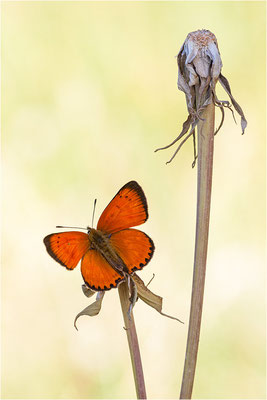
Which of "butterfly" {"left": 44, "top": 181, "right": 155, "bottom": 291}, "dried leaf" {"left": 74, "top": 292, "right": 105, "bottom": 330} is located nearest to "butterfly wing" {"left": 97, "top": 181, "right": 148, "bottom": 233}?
"butterfly" {"left": 44, "top": 181, "right": 155, "bottom": 291}

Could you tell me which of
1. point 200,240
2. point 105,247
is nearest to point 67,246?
point 105,247

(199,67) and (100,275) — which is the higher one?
(199,67)

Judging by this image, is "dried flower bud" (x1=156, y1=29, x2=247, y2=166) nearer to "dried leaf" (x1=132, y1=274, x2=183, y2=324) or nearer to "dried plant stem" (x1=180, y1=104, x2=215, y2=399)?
"dried plant stem" (x1=180, y1=104, x2=215, y2=399)

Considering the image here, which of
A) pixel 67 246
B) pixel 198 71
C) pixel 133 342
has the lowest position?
pixel 133 342

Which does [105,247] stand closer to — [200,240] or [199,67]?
[200,240]

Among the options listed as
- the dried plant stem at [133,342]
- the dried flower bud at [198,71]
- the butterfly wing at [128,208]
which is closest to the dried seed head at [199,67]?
the dried flower bud at [198,71]

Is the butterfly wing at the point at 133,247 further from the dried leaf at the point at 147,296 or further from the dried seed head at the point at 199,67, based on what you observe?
the dried seed head at the point at 199,67

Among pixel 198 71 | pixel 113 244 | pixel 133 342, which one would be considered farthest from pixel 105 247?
pixel 198 71
